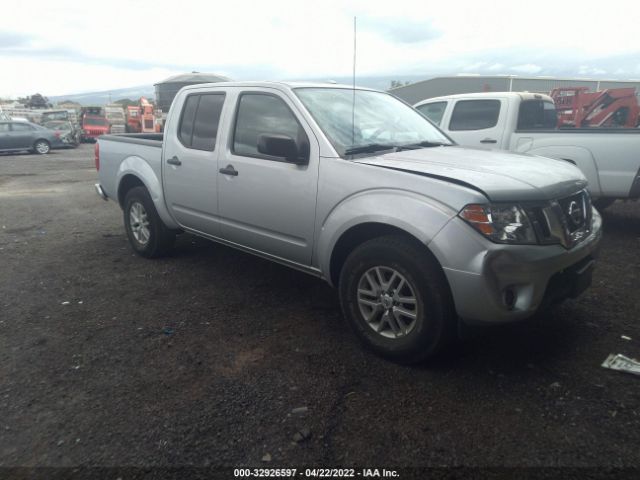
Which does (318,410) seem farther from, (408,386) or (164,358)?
(164,358)

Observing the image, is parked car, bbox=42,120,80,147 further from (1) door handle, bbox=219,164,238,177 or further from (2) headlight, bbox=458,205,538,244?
(2) headlight, bbox=458,205,538,244

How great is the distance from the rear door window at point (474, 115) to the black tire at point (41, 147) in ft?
66.7

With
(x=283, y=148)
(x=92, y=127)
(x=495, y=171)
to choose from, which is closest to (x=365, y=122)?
(x=283, y=148)

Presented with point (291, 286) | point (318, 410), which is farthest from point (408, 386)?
point (291, 286)

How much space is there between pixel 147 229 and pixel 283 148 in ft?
8.55

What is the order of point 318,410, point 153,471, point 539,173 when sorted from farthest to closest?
point 539,173, point 318,410, point 153,471

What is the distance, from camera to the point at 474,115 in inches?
288

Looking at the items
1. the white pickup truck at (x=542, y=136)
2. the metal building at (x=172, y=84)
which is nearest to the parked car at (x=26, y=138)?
the metal building at (x=172, y=84)

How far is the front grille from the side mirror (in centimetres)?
157

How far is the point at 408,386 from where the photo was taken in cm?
278

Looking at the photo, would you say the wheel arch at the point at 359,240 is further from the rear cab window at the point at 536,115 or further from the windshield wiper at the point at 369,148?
the rear cab window at the point at 536,115

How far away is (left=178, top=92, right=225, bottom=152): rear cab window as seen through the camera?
4207 mm

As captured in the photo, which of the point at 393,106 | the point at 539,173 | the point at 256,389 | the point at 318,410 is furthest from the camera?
the point at 393,106

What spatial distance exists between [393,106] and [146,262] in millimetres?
3184
